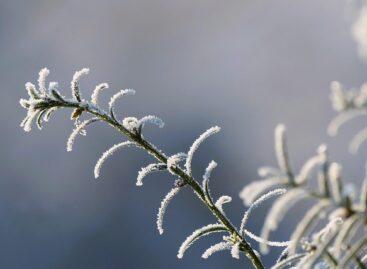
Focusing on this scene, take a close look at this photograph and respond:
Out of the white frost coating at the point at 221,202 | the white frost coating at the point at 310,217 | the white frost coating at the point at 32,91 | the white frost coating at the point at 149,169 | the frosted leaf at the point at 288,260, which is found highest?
the white frost coating at the point at 32,91

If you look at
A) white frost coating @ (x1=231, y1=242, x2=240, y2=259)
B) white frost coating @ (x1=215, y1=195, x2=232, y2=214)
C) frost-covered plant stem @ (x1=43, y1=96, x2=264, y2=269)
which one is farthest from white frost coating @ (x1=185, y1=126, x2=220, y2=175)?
white frost coating @ (x1=231, y1=242, x2=240, y2=259)

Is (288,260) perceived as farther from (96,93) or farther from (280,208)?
(96,93)

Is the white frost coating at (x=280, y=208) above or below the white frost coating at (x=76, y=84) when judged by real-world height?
below

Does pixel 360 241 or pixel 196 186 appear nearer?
pixel 360 241

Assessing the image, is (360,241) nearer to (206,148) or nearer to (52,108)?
(52,108)

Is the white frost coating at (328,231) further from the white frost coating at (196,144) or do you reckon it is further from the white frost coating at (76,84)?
the white frost coating at (76,84)

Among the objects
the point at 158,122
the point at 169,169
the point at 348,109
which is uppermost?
the point at 158,122

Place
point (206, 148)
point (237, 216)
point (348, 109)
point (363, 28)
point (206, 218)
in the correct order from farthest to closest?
point (206, 148)
point (237, 216)
point (206, 218)
point (363, 28)
point (348, 109)

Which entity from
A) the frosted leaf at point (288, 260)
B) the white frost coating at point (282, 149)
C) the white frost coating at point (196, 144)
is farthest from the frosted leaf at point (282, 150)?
the white frost coating at point (196, 144)

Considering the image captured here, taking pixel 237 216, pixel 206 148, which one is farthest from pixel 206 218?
pixel 206 148

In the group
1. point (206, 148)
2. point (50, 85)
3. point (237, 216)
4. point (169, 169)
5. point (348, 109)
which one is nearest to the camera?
point (348, 109)
